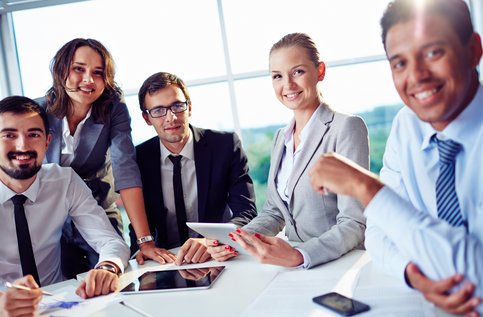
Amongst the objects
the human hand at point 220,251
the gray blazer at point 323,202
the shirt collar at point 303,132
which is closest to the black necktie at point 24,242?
the human hand at point 220,251

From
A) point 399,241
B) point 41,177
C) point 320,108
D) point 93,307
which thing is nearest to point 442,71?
point 399,241

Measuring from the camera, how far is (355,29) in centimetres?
463

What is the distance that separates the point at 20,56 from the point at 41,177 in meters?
3.36

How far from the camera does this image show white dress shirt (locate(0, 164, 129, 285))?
2076mm

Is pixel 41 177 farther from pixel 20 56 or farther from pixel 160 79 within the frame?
pixel 20 56

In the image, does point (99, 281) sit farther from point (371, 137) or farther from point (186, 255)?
point (371, 137)

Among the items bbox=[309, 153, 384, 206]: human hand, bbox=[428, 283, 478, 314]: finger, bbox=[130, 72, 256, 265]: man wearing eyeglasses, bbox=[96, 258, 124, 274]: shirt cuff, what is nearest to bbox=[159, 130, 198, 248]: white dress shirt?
bbox=[130, 72, 256, 265]: man wearing eyeglasses

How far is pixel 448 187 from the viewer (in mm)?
1265

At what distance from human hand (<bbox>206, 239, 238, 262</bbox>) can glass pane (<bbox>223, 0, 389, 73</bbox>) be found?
3.13 m

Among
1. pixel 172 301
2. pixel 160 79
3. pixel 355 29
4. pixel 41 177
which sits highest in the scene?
pixel 355 29

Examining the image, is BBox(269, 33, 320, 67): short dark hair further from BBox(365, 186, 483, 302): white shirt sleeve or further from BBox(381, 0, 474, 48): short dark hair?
BBox(365, 186, 483, 302): white shirt sleeve

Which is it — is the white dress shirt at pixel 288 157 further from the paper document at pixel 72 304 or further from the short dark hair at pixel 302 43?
the paper document at pixel 72 304

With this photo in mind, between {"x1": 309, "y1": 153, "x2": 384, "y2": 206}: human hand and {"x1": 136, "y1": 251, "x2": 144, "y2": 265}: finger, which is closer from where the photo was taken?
{"x1": 309, "y1": 153, "x2": 384, "y2": 206}: human hand

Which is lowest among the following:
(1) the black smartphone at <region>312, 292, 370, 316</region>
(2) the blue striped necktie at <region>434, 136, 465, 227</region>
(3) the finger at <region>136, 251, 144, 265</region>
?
(3) the finger at <region>136, 251, 144, 265</region>
